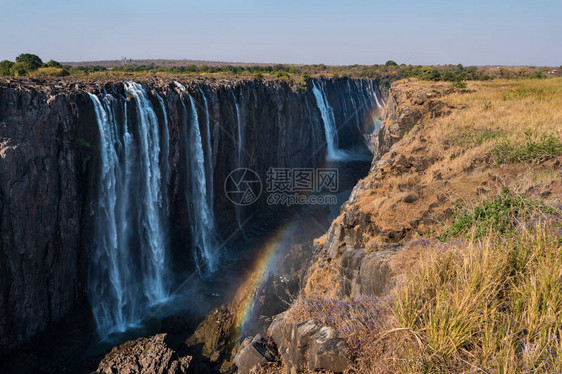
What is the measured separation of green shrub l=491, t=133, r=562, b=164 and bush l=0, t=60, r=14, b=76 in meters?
34.2

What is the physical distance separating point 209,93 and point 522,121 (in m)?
21.4

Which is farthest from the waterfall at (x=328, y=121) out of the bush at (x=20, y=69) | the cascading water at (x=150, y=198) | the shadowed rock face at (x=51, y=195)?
the cascading water at (x=150, y=198)

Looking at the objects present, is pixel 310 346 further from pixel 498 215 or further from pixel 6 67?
Answer: pixel 6 67

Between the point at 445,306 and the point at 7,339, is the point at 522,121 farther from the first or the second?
the point at 7,339

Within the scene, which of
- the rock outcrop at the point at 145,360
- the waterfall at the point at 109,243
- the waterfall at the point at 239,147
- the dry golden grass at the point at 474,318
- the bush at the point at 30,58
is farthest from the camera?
the bush at the point at 30,58

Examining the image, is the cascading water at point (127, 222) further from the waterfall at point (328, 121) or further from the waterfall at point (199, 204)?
the waterfall at point (328, 121)

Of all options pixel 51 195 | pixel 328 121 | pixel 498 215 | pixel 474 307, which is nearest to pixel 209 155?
pixel 51 195

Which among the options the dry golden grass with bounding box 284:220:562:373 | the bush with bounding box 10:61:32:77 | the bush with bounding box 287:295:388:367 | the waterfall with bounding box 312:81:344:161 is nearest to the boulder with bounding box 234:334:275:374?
the bush with bounding box 287:295:388:367

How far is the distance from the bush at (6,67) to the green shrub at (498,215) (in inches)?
1344

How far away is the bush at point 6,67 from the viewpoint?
28.9 m

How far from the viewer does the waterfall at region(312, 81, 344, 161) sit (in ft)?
185

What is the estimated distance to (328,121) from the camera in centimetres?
5856

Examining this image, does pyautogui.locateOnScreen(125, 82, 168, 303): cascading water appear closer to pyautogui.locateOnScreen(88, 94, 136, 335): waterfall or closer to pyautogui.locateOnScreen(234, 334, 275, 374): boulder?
pyautogui.locateOnScreen(88, 94, 136, 335): waterfall

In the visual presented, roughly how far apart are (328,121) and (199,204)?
35.2 metres
